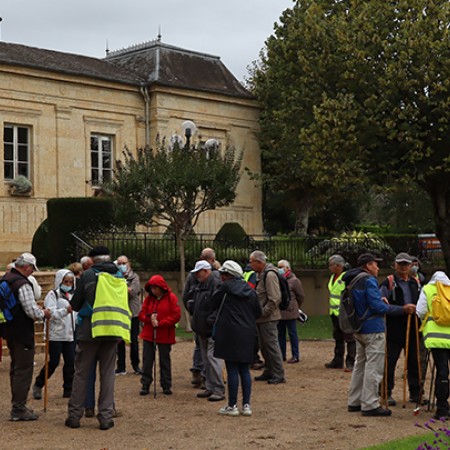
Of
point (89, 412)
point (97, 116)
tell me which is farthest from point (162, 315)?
point (97, 116)

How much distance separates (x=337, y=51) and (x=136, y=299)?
14557mm

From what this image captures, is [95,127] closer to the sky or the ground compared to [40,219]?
closer to the sky

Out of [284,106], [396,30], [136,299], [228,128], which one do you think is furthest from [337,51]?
[136,299]

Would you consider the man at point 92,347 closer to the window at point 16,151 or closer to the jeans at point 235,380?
the jeans at point 235,380

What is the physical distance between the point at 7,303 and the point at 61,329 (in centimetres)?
187

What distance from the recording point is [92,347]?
10.9m

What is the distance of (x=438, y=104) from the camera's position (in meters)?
26.8

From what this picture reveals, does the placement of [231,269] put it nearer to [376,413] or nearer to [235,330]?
[235,330]

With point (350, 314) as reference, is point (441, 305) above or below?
above

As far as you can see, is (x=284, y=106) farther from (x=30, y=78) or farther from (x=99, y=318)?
(x=99, y=318)

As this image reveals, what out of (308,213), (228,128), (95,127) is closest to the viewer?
(95,127)

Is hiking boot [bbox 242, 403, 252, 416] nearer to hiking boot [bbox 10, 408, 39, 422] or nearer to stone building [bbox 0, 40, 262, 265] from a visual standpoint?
hiking boot [bbox 10, 408, 39, 422]

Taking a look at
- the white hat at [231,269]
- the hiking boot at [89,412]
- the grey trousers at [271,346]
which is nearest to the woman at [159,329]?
the grey trousers at [271,346]

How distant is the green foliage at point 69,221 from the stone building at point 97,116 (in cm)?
464
